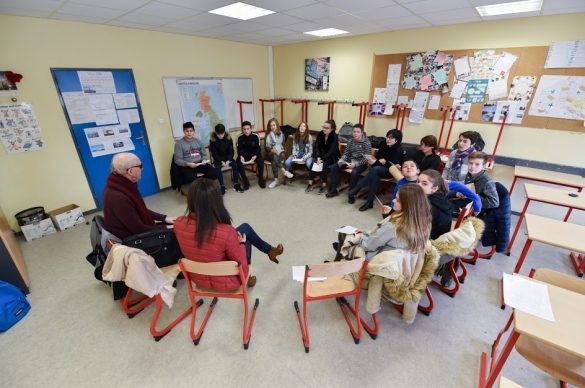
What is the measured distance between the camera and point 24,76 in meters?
2.97

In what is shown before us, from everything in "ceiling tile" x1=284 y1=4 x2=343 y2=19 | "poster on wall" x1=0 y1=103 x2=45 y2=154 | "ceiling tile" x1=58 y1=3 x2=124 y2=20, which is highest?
"ceiling tile" x1=284 y1=4 x2=343 y2=19

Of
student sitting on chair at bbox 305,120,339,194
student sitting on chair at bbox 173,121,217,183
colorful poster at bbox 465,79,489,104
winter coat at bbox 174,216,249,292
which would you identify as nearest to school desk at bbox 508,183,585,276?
colorful poster at bbox 465,79,489,104

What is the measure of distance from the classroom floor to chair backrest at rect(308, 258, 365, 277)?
653 millimetres

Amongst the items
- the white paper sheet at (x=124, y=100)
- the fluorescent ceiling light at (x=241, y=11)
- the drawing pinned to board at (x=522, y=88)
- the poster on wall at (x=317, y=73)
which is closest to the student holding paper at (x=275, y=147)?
the poster on wall at (x=317, y=73)

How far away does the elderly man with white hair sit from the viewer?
195 cm

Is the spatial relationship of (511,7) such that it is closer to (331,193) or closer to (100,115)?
(331,193)

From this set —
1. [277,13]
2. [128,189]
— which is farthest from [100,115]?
[277,13]

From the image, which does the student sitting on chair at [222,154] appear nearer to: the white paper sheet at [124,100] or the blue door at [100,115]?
the blue door at [100,115]

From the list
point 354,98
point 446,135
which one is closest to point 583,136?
point 446,135

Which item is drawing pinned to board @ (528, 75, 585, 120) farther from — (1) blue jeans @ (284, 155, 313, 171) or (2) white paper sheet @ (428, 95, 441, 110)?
(1) blue jeans @ (284, 155, 313, 171)

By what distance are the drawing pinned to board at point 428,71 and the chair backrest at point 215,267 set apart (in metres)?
3.99

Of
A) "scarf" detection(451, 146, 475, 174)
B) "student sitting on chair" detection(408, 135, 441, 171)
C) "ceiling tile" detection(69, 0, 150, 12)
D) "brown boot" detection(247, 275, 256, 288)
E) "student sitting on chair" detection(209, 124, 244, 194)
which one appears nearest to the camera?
"brown boot" detection(247, 275, 256, 288)

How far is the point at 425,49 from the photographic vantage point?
387cm

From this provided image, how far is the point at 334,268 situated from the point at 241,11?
310 cm
